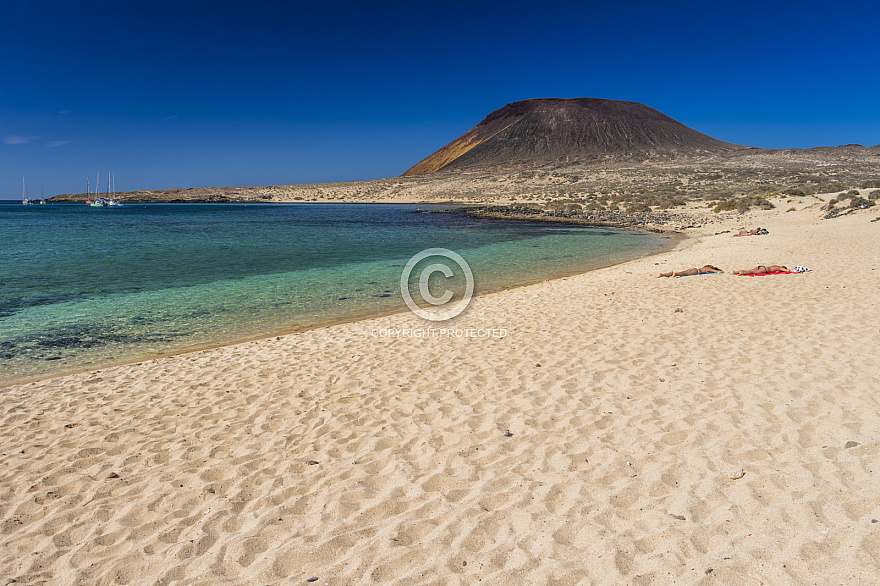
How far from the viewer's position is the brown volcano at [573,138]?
332 feet

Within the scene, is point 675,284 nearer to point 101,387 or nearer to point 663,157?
point 101,387

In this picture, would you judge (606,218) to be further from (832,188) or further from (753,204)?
(832,188)

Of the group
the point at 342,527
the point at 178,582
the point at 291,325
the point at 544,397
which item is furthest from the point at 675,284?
the point at 178,582

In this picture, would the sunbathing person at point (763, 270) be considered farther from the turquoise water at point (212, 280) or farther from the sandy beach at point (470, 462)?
the turquoise water at point (212, 280)

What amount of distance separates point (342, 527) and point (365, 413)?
175 centimetres

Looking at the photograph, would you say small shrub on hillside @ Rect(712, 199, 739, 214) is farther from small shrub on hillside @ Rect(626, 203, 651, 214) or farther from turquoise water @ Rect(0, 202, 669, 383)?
turquoise water @ Rect(0, 202, 669, 383)

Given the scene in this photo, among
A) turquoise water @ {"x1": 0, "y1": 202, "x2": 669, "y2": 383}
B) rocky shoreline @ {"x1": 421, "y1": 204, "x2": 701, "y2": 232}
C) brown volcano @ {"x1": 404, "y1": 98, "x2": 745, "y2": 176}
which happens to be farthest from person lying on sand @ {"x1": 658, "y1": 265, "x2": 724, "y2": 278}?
brown volcano @ {"x1": 404, "y1": 98, "x2": 745, "y2": 176}

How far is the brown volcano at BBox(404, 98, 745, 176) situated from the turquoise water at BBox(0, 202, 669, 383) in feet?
260

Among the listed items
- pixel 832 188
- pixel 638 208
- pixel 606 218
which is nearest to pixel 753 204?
pixel 638 208

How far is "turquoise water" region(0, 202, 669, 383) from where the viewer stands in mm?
8375

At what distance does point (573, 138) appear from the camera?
114 meters

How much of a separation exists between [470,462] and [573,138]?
12131cm

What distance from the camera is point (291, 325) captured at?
363 inches

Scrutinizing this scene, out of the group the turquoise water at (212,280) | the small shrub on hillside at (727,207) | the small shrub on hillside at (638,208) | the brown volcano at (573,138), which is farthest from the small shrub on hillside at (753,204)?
the brown volcano at (573,138)
